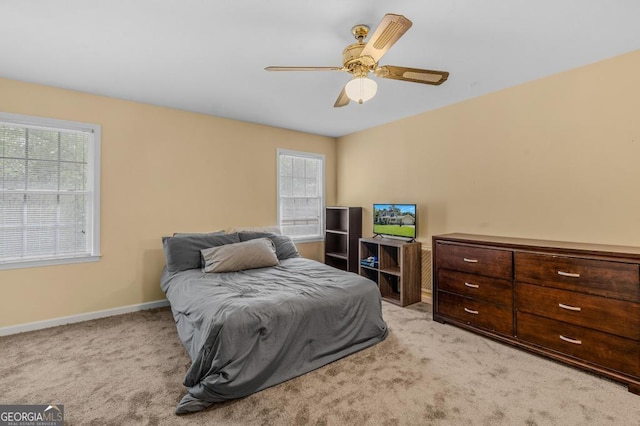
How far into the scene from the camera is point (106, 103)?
331cm

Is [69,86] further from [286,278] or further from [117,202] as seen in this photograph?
[286,278]

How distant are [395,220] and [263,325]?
2.50 m

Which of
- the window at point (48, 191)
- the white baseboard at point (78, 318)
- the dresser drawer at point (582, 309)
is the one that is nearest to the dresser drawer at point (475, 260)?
the dresser drawer at point (582, 309)

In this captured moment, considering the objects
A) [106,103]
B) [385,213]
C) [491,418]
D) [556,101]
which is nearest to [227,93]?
[106,103]

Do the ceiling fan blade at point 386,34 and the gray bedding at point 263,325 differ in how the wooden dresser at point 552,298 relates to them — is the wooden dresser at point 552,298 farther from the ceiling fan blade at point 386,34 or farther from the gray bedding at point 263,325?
the ceiling fan blade at point 386,34

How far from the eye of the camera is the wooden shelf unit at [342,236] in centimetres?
459

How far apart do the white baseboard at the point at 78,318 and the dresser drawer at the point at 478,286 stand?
3.26 meters

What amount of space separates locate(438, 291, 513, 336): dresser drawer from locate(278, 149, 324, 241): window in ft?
7.90

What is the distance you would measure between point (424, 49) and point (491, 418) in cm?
253

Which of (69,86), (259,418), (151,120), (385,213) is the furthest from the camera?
(385,213)

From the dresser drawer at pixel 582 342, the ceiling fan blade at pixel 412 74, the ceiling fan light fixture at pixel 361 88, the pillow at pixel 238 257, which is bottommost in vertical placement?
the dresser drawer at pixel 582 342

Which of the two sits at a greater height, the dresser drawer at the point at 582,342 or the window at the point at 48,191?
the window at the point at 48,191

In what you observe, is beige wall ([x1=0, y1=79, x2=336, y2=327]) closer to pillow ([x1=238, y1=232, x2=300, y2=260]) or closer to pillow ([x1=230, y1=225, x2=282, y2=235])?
pillow ([x1=230, y1=225, x2=282, y2=235])

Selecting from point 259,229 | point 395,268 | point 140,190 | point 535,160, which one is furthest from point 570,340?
point 140,190
